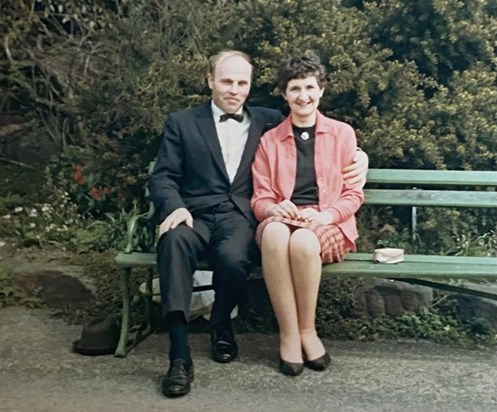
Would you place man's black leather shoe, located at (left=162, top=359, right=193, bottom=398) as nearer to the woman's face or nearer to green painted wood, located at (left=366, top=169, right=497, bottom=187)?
the woman's face

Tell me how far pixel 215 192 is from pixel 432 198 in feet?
4.03

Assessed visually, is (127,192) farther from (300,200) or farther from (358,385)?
(358,385)

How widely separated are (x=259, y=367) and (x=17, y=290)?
6.27ft

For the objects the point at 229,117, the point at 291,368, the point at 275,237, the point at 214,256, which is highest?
the point at 229,117

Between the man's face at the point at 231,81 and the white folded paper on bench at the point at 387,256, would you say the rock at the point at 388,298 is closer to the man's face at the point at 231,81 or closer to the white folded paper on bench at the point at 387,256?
the white folded paper on bench at the point at 387,256

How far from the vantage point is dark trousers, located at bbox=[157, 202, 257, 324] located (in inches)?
175

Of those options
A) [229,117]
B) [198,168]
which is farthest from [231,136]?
[198,168]

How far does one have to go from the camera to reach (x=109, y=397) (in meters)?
4.27

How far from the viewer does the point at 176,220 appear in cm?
462

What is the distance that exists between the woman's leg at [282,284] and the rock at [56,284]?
157 cm

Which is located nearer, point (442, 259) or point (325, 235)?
point (325, 235)

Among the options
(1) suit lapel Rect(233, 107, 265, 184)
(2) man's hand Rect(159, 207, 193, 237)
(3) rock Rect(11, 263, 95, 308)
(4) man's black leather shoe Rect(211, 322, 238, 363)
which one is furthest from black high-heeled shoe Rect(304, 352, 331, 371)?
(3) rock Rect(11, 263, 95, 308)

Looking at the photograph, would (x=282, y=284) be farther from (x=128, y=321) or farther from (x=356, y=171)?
(x=128, y=321)

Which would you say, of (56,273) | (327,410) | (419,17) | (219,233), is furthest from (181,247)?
(419,17)
